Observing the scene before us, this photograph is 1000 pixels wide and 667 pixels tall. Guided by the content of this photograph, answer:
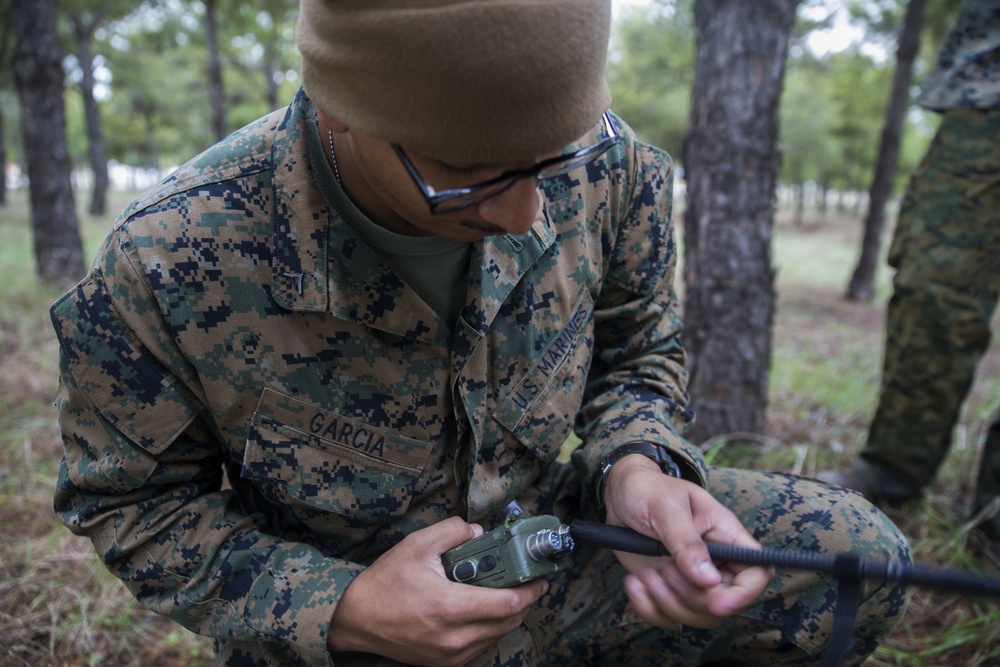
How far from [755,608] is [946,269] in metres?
1.71

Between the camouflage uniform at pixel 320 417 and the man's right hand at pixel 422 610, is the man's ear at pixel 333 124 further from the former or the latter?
the man's right hand at pixel 422 610

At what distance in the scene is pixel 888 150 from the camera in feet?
27.6

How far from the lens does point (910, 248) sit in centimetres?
260

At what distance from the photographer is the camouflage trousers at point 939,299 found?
2.46 metres

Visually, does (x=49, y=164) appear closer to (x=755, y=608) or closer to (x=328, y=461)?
(x=328, y=461)

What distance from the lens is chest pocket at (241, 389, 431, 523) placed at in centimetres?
134

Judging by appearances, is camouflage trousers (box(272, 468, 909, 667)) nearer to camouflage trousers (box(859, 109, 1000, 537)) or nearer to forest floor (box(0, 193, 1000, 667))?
forest floor (box(0, 193, 1000, 667))

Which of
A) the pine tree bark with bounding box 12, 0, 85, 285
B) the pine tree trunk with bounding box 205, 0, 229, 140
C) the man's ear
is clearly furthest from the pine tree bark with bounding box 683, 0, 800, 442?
the pine tree trunk with bounding box 205, 0, 229, 140

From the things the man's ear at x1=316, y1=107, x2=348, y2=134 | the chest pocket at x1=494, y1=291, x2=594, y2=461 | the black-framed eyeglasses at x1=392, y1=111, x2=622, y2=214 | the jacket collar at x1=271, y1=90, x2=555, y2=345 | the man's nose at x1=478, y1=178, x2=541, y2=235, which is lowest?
the chest pocket at x1=494, y1=291, x2=594, y2=461

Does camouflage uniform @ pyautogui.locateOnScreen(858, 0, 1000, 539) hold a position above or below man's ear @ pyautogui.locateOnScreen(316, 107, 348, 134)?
below

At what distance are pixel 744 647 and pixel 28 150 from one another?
24.8 feet

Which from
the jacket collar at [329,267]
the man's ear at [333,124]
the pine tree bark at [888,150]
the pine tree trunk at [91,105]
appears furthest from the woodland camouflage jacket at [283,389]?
the pine tree trunk at [91,105]

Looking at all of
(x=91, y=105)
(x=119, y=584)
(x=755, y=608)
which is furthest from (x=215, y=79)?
(x=755, y=608)

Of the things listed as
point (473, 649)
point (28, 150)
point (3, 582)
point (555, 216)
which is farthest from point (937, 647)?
point (28, 150)
